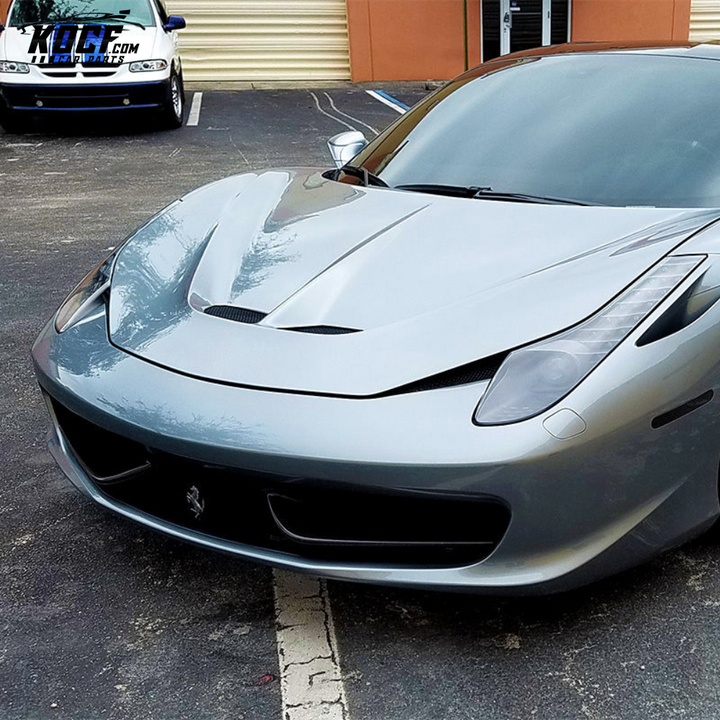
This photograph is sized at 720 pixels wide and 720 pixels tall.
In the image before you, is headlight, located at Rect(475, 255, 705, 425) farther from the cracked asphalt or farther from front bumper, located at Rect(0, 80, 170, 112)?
front bumper, located at Rect(0, 80, 170, 112)

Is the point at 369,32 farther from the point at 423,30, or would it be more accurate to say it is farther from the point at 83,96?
the point at 83,96

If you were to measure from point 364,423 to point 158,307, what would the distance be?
31.7 inches

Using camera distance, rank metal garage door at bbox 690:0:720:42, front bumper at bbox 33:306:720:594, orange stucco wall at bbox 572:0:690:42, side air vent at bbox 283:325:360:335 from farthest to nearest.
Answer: metal garage door at bbox 690:0:720:42, orange stucco wall at bbox 572:0:690:42, side air vent at bbox 283:325:360:335, front bumper at bbox 33:306:720:594

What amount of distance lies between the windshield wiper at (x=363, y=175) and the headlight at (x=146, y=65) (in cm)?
715

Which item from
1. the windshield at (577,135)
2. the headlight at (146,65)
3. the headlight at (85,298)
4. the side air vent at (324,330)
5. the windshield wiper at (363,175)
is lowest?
the headlight at (146,65)

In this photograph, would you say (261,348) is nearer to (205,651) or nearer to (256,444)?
(256,444)

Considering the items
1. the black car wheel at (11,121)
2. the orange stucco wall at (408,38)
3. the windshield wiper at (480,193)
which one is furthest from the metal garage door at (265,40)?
the windshield wiper at (480,193)

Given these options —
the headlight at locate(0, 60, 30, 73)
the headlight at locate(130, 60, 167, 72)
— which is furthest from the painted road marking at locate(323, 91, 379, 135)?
the headlight at locate(0, 60, 30, 73)

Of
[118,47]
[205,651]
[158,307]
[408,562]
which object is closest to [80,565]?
[205,651]

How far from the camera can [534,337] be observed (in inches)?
84.1

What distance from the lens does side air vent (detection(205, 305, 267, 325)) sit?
239cm

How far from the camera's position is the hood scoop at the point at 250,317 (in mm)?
2270

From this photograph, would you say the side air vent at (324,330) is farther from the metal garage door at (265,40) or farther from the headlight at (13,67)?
the metal garage door at (265,40)

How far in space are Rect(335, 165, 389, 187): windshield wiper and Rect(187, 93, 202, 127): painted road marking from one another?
7921 mm
